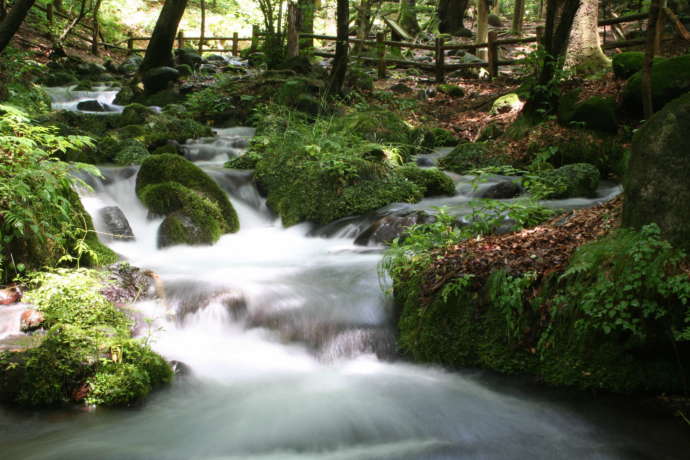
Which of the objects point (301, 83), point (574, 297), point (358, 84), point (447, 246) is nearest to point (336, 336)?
point (447, 246)

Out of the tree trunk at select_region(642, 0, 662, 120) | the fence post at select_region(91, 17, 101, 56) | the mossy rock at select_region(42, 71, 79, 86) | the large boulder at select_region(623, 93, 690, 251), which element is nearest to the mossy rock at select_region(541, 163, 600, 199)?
the tree trunk at select_region(642, 0, 662, 120)

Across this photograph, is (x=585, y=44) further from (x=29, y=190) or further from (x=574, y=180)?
(x=29, y=190)

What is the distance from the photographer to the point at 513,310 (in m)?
4.30

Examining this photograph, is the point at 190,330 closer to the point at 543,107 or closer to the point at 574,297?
the point at 574,297

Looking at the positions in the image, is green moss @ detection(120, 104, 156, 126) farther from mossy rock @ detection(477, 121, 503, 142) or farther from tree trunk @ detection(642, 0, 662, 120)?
tree trunk @ detection(642, 0, 662, 120)

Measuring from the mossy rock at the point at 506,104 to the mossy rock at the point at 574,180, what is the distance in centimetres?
451

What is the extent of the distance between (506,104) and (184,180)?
778cm

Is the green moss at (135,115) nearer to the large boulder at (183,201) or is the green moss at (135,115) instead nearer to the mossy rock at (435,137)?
the large boulder at (183,201)

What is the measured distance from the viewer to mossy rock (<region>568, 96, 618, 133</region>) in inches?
389

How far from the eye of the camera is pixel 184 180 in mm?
8250

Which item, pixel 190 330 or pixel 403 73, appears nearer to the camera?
pixel 190 330

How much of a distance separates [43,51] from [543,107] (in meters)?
18.1

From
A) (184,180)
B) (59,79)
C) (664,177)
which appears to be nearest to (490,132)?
(184,180)

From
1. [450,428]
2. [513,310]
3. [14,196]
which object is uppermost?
[14,196]
